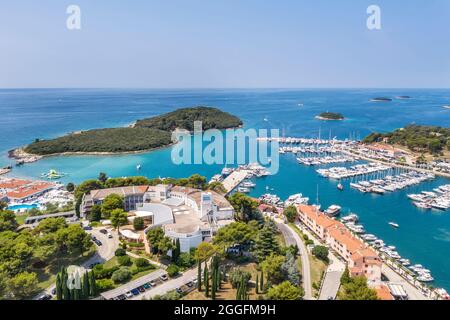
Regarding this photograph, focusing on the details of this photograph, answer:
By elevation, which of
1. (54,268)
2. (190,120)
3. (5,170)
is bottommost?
(54,268)

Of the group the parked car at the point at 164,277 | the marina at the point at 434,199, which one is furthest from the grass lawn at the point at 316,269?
the marina at the point at 434,199

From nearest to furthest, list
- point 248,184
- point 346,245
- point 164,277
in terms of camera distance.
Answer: point 164,277, point 346,245, point 248,184

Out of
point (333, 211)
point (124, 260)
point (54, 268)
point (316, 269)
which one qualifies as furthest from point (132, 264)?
point (333, 211)

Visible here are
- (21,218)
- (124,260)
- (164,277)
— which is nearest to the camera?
(164,277)

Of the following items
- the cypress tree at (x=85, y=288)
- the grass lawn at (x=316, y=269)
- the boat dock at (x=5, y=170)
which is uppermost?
the boat dock at (x=5, y=170)

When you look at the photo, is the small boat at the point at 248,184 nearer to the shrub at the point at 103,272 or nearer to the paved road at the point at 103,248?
the paved road at the point at 103,248

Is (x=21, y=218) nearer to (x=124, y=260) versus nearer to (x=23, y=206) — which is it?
(x=23, y=206)

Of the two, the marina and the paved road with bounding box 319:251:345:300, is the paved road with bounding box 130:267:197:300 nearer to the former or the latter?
the paved road with bounding box 319:251:345:300
